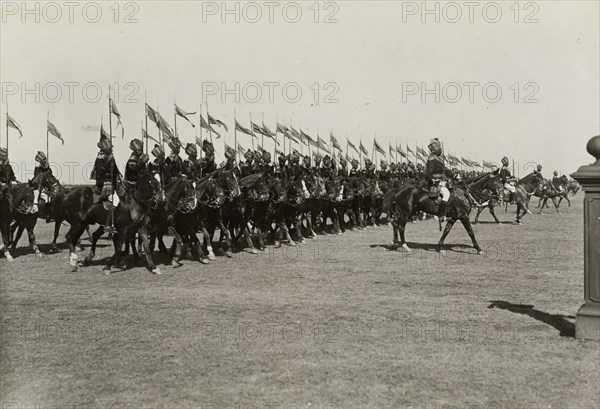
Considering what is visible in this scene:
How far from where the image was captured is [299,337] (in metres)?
8.51

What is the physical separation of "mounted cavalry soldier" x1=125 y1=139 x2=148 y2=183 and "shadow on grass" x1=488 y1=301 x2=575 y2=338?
8.48 meters

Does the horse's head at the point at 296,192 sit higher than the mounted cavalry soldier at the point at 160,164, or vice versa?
the mounted cavalry soldier at the point at 160,164

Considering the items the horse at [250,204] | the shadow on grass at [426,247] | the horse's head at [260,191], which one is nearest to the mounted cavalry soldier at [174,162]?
the horse at [250,204]

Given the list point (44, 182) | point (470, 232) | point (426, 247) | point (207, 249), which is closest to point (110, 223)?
point (207, 249)

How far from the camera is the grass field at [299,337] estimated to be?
249 inches

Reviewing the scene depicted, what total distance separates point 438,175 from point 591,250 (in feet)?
33.6

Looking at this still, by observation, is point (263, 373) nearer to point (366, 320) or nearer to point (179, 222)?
point (366, 320)

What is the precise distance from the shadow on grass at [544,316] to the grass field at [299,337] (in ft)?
0.10

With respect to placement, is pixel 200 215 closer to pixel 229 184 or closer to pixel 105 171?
pixel 229 184

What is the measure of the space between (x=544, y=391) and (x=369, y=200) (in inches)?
912

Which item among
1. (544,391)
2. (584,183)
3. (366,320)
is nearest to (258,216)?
(366,320)

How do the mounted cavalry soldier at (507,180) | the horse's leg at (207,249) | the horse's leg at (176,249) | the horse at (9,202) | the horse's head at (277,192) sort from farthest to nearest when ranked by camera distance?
the mounted cavalry soldier at (507,180) → the horse's head at (277,192) → the horse at (9,202) → the horse's leg at (207,249) → the horse's leg at (176,249)

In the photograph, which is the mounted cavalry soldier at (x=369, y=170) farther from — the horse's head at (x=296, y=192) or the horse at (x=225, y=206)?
the horse at (x=225, y=206)

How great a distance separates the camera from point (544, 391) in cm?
619
